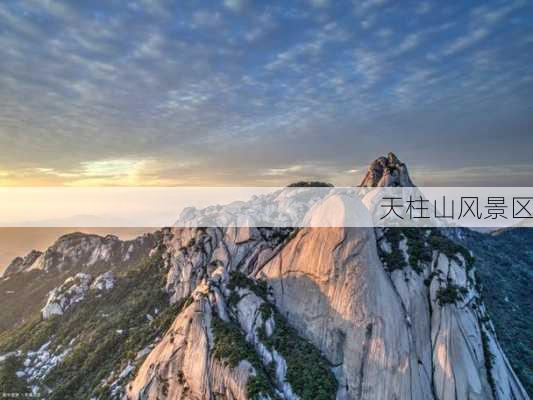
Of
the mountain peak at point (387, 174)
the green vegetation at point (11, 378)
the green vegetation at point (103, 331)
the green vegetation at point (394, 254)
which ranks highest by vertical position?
the mountain peak at point (387, 174)

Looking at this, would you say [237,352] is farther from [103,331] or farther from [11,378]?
[11,378]

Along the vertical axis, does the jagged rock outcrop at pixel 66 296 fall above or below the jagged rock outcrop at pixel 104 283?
below

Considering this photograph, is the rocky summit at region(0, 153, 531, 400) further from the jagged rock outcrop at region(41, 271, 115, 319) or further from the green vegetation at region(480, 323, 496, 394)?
the jagged rock outcrop at region(41, 271, 115, 319)

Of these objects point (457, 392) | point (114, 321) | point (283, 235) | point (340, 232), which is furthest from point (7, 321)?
point (457, 392)

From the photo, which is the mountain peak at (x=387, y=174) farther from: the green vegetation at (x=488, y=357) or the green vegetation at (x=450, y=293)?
the green vegetation at (x=488, y=357)

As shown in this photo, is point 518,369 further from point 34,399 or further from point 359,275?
point 34,399

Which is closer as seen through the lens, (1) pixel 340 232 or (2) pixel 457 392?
(2) pixel 457 392

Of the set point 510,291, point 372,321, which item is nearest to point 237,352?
point 372,321

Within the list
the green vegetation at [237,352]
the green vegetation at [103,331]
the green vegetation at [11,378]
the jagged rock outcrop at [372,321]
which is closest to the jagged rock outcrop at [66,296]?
the green vegetation at [103,331]
